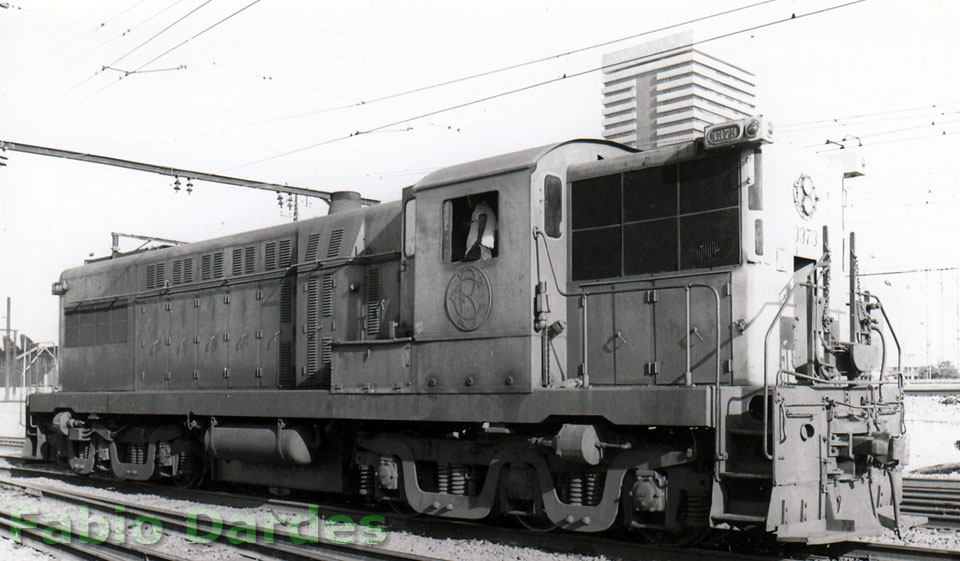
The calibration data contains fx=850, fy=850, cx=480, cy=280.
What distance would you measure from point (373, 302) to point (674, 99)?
29.5m

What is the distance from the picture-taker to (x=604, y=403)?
7199 millimetres

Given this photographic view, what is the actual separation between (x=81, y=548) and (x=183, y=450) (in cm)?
341

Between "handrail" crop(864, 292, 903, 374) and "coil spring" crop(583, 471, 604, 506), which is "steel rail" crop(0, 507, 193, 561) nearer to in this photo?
"coil spring" crop(583, 471, 604, 506)

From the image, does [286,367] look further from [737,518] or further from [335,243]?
[737,518]

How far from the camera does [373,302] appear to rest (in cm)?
969

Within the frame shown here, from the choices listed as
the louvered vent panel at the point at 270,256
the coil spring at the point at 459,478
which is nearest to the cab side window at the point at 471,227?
the coil spring at the point at 459,478

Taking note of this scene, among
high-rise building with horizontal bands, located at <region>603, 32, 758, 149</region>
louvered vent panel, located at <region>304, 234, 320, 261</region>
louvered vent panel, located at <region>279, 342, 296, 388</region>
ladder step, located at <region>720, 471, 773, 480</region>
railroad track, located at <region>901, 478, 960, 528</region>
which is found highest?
high-rise building with horizontal bands, located at <region>603, 32, 758, 149</region>

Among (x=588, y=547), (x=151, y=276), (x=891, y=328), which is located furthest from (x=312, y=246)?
(x=891, y=328)

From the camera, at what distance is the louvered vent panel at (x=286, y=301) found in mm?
10891

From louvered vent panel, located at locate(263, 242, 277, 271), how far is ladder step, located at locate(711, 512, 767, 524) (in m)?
6.84

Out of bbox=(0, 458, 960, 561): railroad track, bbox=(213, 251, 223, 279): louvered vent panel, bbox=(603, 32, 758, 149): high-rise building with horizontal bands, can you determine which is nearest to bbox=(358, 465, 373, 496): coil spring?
bbox=(0, 458, 960, 561): railroad track

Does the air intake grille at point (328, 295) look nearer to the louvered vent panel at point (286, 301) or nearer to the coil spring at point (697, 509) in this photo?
the louvered vent panel at point (286, 301)

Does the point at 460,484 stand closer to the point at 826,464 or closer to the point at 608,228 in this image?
the point at 608,228

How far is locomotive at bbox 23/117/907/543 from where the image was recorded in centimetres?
684
